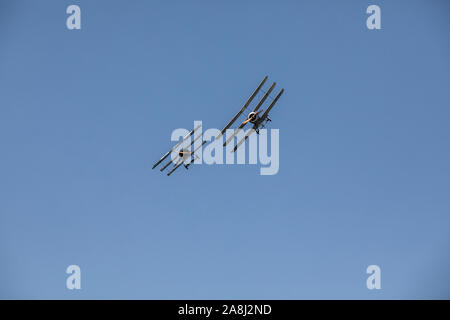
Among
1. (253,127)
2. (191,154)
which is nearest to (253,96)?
(253,127)
